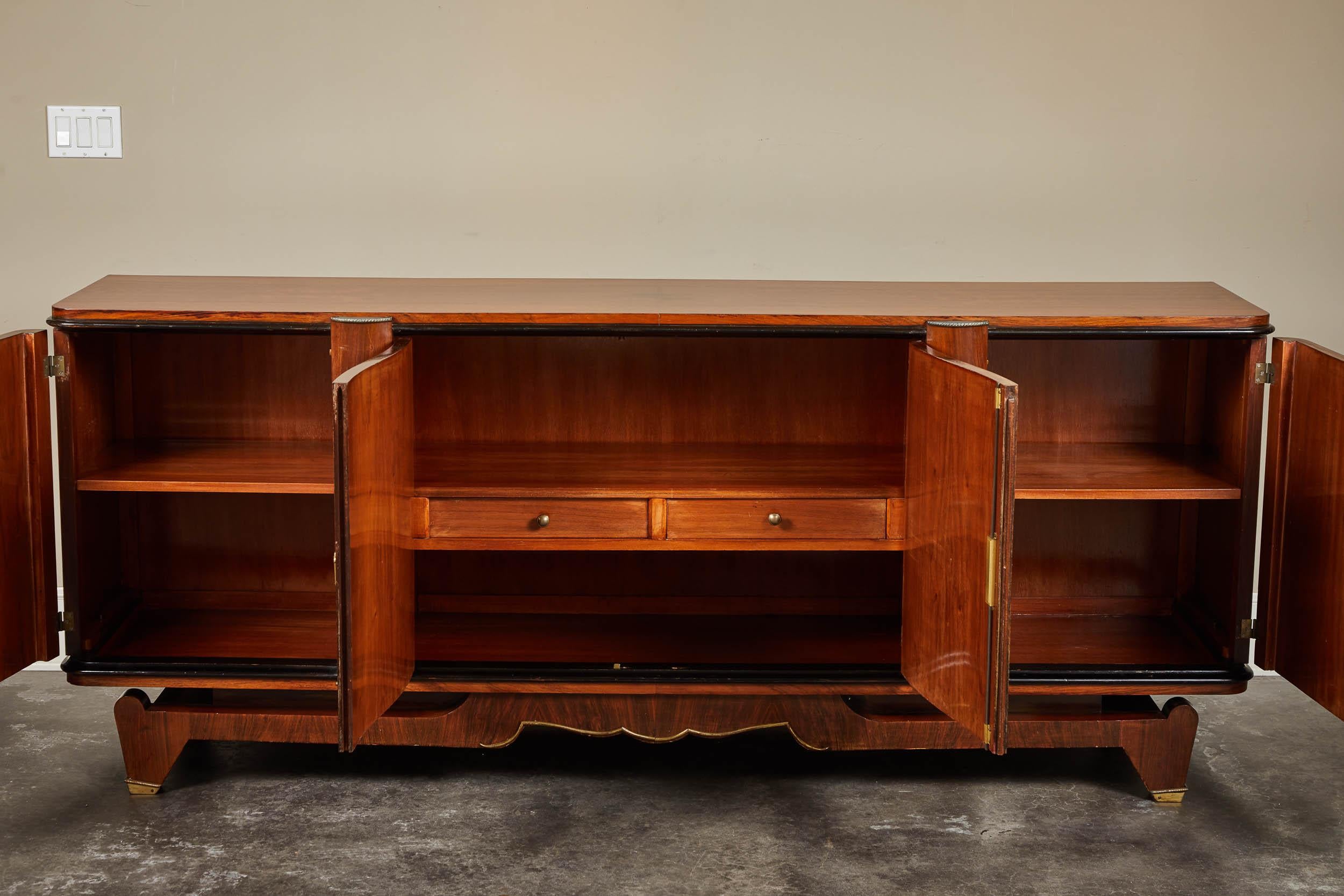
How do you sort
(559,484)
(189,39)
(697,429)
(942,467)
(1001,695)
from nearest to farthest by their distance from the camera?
(1001,695) → (942,467) → (559,484) → (697,429) → (189,39)

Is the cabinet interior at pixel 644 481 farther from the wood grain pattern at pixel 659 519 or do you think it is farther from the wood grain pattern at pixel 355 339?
the wood grain pattern at pixel 355 339

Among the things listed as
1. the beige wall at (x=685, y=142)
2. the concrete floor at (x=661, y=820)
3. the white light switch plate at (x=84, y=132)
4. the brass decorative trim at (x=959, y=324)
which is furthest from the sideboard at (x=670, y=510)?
the white light switch plate at (x=84, y=132)

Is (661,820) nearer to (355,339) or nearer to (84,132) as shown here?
(355,339)

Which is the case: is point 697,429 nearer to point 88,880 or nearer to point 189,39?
point 88,880

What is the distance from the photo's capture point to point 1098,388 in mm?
2609

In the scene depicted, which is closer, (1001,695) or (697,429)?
(1001,695)

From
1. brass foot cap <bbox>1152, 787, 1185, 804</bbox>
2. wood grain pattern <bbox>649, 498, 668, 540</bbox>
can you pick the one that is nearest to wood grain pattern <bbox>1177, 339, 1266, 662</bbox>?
brass foot cap <bbox>1152, 787, 1185, 804</bbox>

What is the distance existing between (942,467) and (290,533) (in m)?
1.42

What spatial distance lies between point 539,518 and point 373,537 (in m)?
0.35

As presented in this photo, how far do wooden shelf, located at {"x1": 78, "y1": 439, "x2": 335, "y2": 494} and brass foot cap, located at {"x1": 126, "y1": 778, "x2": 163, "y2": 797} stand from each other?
0.59 m

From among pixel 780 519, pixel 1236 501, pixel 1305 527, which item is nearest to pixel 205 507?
pixel 780 519

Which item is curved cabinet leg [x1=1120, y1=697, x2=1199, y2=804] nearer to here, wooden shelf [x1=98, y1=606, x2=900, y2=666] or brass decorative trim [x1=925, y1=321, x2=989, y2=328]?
wooden shelf [x1=98, y1=606, x2=900, y2=666]

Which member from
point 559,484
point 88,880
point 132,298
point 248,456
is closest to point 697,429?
point 559,484

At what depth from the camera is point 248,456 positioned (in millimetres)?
2471
